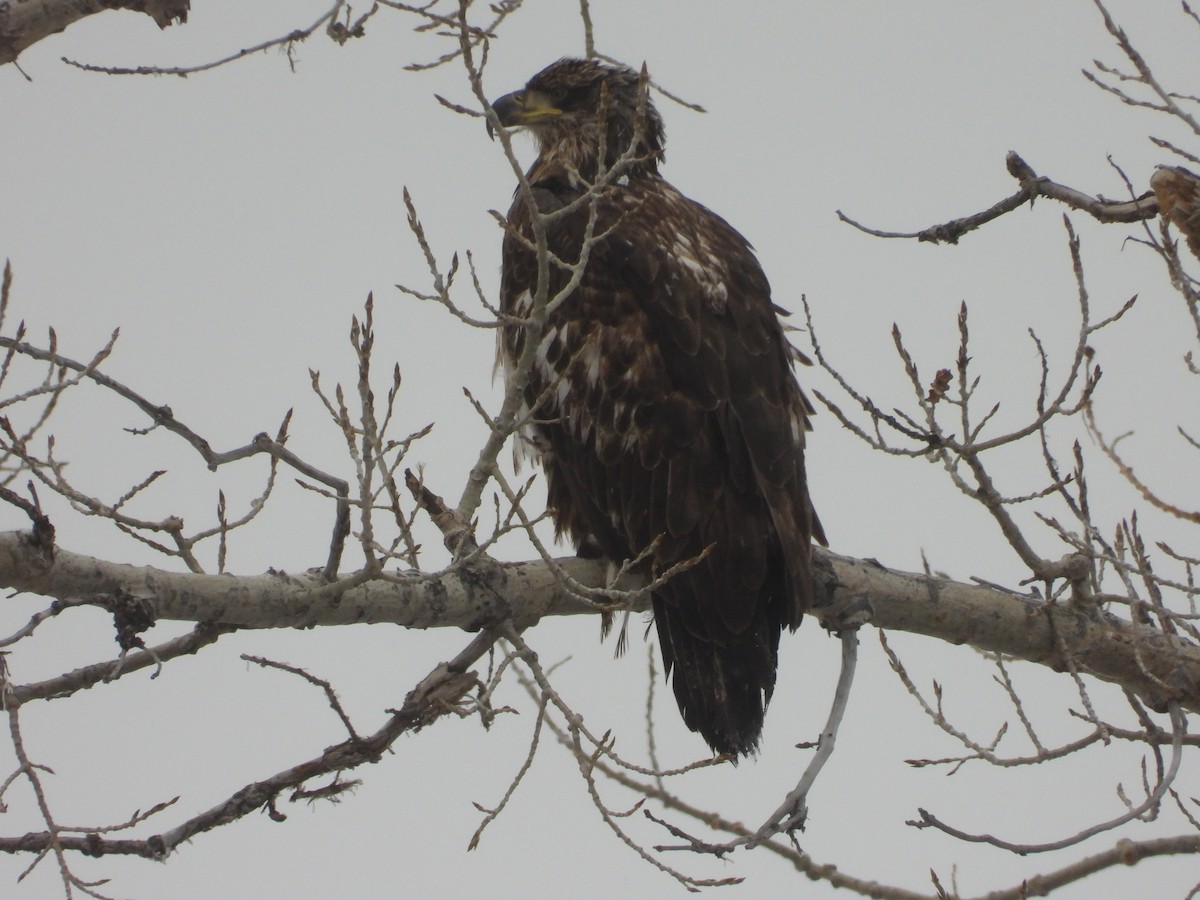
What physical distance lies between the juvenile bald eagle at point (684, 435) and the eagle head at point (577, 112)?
2.42ft

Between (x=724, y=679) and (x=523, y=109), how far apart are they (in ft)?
9.04

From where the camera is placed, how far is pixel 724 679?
484 centimetres

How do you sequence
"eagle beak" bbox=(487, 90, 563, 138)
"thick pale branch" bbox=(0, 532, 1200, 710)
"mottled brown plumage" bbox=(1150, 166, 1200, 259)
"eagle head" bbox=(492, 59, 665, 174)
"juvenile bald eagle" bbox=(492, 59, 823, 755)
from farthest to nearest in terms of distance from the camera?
"eagle beak" bbox=(487, 90, 563, 138)
"eagle head" bbox=(492, 59, 665, 174)
"juvenile bald eagle" bbox=(492, 59, 823, 755)
"mottled brown plumage" bbox=(1150, 166, 1200, 259)
"thick pale branch" bbox=(0, 532, 1200, 710)

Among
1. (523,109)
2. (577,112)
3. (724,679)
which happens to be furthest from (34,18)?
(724,679)

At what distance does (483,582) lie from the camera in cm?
430

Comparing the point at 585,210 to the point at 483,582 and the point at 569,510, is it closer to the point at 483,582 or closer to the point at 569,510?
the point at 569,510

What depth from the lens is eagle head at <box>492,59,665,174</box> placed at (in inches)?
244

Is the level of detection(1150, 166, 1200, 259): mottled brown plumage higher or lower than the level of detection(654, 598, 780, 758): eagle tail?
higher

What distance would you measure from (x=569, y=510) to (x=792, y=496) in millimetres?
853


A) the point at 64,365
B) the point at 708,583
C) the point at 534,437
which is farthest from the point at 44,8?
the point at 708,583

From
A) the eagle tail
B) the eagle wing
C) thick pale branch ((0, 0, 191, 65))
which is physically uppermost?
thick pale branch ((0, 0, 191, 65))

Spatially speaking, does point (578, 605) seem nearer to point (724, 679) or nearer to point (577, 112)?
point (724, 679)

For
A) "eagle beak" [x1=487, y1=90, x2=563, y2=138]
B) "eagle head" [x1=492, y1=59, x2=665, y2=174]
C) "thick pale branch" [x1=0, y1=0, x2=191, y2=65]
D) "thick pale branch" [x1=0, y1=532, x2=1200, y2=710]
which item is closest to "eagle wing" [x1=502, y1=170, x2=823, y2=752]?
"thick pale branch" [x1=0, y1=532, x2=1200, y2=710]

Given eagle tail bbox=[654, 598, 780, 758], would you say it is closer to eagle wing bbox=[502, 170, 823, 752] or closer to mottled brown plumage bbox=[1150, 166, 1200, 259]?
eagle wing bbox=[502, 170, 823, 752]
